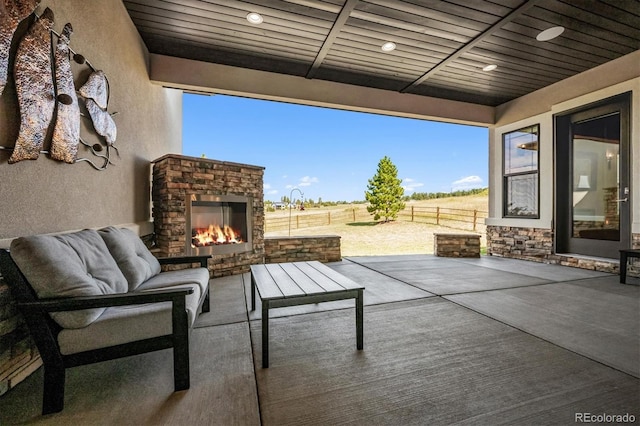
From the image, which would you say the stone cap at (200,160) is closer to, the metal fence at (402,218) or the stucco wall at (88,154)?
the stucco wall at (88,154)

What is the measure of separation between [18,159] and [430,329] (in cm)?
297

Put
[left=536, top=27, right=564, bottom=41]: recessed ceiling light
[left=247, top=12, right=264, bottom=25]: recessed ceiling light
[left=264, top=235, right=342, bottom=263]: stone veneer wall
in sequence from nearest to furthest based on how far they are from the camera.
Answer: [left=247, top=12, right=264, bottom=25]: recessed ceiling light → [left=536, top=27, right=564, bottom=41]: recessed ceiling light → [left=264, top=235, right=342, bottom=263]: stone veneer wall

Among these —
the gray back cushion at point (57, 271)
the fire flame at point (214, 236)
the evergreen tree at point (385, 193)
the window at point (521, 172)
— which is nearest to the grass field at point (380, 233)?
the evergreen tree at point (385, 193)

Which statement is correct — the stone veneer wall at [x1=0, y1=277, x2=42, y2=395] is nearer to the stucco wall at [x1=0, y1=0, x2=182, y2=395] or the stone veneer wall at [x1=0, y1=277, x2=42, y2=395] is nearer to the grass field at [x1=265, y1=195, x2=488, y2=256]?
the stucco wall at [x1=0, y1=0, x2=182, y2=395]

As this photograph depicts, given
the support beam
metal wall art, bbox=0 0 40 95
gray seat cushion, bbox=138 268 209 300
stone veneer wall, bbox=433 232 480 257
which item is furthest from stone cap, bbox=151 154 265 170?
stone veneer wall, bbox=433 232 480 257

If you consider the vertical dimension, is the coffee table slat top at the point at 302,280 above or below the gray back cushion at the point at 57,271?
below

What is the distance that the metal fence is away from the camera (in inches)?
429

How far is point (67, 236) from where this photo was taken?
1712mm

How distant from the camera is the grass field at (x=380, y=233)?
27.1 feet

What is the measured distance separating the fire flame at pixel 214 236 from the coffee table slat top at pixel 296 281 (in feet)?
5.38

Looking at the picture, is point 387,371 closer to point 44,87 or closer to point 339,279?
point 339,279

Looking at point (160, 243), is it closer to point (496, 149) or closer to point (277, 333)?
point (277, 333)

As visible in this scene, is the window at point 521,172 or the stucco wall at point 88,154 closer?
the stucco wall at point 88,154

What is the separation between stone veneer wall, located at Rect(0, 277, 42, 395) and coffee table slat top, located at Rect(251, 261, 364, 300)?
1.30 metres
